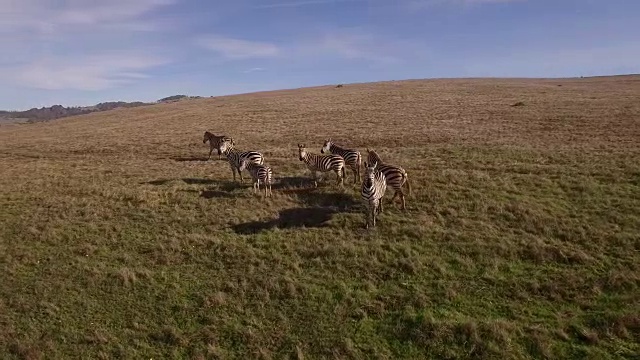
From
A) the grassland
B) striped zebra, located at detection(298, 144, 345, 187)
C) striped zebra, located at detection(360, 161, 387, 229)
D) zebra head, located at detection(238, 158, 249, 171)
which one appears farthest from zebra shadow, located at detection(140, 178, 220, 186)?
striped zebra, located at detection(360, 161, 387, 229)

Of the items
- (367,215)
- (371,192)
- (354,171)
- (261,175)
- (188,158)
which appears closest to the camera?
(371,192)

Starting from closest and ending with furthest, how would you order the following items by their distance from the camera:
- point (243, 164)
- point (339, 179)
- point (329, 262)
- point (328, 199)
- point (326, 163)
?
point (329, 262)
point (328, 199)
point (326, 163)
point (339, 179)
point (243, 164)

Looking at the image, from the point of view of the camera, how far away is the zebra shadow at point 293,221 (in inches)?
723

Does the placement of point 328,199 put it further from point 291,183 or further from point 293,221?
point 291,183

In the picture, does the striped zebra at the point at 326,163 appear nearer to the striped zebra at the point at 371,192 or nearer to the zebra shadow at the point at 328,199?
the zebra shadow at the point at 328,199

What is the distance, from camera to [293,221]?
61.9ft

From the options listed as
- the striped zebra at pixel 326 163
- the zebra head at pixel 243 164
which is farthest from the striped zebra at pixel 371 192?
the zebra head at pixel 243 164

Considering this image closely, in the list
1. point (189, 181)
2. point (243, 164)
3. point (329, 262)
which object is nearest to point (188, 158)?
point (189, 181)

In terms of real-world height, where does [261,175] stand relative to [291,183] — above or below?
above

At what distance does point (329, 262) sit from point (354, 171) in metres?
8.21

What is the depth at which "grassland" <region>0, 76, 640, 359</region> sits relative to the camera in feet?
40.8

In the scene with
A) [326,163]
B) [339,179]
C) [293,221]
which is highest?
[326,163]

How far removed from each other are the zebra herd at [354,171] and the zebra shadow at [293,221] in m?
1.77

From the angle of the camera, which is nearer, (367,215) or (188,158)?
(367,215)
